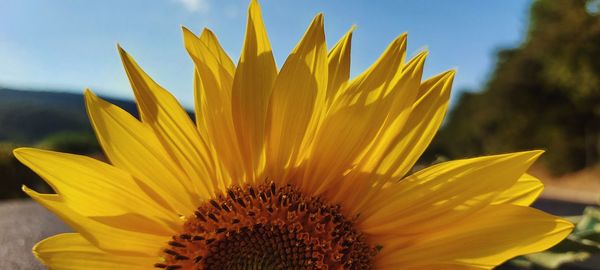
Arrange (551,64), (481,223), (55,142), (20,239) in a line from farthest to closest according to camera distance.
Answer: (551,64) → (55,142) → (20,239) → (481,223)

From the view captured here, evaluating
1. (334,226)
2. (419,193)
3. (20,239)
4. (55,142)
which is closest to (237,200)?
(334,226)

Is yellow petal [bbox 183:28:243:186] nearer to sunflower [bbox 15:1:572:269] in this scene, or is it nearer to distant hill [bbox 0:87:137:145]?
sunflower [bbox 15:1:572:269]

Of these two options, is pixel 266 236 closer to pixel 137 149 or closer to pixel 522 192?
pixel 137 149

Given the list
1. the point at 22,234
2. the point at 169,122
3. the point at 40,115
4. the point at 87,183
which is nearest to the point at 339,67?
the point at 169,122

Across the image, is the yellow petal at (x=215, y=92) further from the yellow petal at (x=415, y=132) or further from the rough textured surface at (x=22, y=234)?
the rough textured surface at (x=22, y=234)

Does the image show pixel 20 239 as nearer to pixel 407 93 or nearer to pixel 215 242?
pixel 215 242
